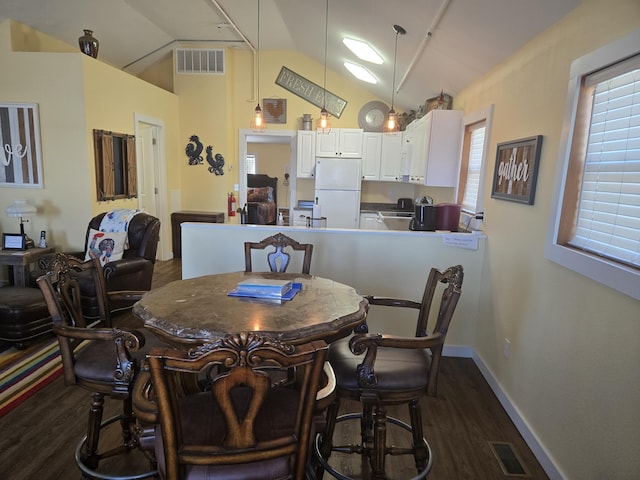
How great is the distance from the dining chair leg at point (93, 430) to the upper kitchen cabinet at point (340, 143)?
16.6 feet

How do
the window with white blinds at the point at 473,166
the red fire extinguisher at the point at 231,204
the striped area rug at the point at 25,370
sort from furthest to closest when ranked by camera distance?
the red fire extinguisher at the point at 231,204 < the window with white blinds at the point at 473,166 < the striped area rug at the point at 25,370

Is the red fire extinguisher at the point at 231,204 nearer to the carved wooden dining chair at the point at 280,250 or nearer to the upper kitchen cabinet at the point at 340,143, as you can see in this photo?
the upper kitchen cabinet at the point at 340,143

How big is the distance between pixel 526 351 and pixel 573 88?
1427 mm

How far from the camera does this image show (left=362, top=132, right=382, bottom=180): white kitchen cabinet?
6.19m

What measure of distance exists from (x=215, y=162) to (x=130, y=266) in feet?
10.4

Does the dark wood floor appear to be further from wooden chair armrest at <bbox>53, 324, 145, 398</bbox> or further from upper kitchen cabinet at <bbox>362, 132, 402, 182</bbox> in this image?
upper kitchen cabinet at <bbox>362, 132, 402, 182</bbox>

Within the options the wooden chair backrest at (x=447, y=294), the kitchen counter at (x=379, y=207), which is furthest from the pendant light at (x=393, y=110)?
the wooden chair backrest at (x=447, y=294)

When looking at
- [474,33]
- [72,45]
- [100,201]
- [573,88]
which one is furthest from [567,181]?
[72,45]

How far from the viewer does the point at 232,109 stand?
6.56 m

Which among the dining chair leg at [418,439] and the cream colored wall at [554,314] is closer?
the cream colored wall at [554,314]

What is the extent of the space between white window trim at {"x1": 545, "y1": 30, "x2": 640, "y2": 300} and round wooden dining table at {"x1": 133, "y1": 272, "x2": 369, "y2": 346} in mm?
977

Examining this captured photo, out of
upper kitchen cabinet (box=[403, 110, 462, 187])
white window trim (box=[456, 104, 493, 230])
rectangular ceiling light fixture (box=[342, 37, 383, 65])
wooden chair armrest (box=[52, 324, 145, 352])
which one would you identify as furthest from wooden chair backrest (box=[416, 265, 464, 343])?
rectangular ceiling light fixture (box=[342, 37, 383, 65])

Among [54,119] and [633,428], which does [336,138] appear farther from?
[633,428]

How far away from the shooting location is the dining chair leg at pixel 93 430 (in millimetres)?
1807
